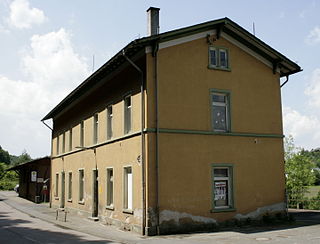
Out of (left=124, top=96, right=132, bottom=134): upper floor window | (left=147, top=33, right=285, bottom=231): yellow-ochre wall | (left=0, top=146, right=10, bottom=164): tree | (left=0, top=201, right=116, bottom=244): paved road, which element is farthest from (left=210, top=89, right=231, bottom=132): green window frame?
(left=0, top=146, right=10, bottom=164): tree

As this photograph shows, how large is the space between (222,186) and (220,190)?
19 centimetres

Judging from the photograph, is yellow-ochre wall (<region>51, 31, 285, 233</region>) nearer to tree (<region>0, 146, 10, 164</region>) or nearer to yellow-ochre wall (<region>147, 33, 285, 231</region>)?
yellow-ochre wall (<region>147, 33, 285, 231</region>)

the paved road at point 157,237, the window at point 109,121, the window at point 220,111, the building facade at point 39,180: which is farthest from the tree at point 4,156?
the window at point 220,111

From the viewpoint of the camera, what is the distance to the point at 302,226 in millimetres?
15117

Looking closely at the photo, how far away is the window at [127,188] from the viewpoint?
15880mm

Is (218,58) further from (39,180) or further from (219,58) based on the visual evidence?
(39,180)

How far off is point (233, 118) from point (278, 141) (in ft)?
8.82

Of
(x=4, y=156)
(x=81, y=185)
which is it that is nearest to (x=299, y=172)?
(x=81, y=185)

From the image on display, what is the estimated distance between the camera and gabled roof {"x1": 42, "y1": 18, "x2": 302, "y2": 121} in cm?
1455

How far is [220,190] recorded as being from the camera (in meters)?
15.6

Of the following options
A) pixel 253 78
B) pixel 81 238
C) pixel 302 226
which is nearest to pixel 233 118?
pixel 253 78

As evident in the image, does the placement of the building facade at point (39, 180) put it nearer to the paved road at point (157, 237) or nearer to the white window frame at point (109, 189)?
the white window frame at point (109, 189)

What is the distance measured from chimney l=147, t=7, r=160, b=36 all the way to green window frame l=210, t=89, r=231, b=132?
399 cm

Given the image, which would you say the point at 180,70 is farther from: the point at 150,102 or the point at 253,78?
the point at 253,78
